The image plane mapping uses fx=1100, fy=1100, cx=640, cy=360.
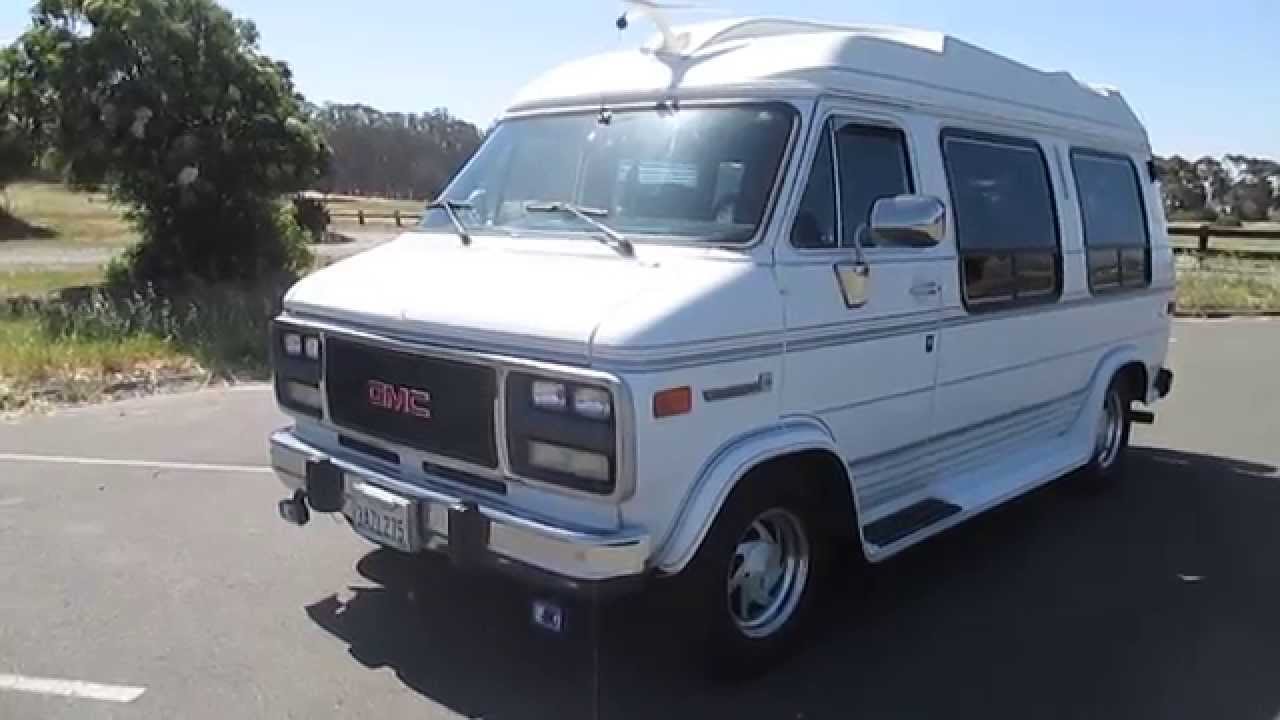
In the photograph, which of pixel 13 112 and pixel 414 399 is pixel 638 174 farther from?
A: pixel 13 112

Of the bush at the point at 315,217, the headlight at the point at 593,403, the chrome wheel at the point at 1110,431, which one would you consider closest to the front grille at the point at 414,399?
the headlight at the point at 593,403

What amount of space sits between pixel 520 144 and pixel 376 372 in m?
1.40

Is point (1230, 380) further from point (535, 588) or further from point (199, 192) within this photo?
point (199, 192)

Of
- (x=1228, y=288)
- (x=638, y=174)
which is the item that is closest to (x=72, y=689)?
(x=638, y=174)

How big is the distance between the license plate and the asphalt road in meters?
0.53

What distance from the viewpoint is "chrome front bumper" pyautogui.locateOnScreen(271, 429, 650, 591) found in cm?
349

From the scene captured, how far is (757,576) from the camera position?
13.9ft

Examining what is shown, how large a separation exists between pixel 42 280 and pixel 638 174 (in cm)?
1825

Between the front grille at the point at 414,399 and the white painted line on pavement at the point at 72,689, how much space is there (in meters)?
1.23

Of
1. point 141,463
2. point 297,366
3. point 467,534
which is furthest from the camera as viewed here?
point 141,463

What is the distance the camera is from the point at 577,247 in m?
4.32

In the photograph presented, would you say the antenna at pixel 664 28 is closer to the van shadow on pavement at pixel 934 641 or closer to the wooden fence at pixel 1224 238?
the van shadow on pavement at pixel 934 641

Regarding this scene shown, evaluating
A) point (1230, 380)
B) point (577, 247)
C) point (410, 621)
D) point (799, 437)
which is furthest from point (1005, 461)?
point (1230, 380)

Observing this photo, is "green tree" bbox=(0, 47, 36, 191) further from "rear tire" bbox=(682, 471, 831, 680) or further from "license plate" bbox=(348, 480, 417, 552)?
"rear tire" bbox=(682, 471, 831, 680)
